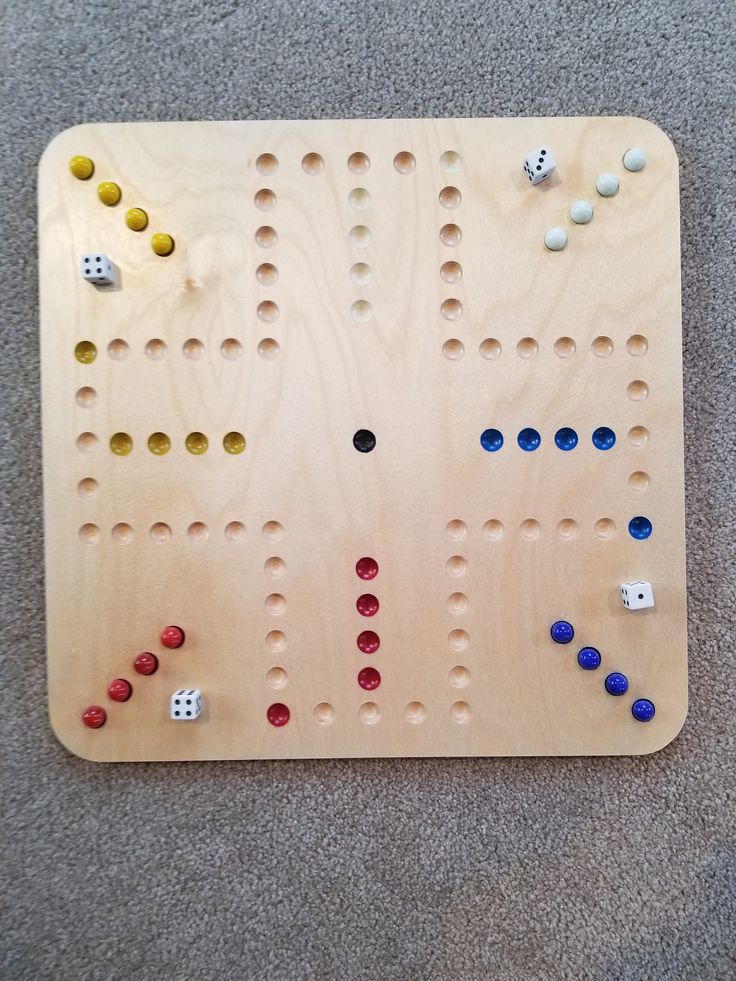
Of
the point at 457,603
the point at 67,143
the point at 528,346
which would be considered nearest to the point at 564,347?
the point at 528,346

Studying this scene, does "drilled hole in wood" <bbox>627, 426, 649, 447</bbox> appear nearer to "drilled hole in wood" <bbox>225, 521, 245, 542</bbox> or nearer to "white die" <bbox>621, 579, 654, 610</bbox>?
"white die" <bbox>621, 579, 654, 610</bbox>

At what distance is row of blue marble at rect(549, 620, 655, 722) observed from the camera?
17.8 inches

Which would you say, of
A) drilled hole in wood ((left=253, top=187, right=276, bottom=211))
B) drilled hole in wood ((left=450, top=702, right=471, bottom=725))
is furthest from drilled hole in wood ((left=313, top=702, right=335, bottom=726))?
drilled hole in wood ((left=253, top=187, right=276, bottom=211))

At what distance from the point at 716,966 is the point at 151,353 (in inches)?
28.3

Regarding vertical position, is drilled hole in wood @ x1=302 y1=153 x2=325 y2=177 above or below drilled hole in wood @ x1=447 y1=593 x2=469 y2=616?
above

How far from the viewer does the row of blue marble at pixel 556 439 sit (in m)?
0.46

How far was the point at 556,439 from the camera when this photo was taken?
462 millimetres

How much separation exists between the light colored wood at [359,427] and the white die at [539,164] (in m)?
0.01

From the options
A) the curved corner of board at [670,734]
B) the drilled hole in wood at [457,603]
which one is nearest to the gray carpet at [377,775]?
the curved corner of board at [670,734]

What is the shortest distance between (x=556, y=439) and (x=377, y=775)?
13.0 inches

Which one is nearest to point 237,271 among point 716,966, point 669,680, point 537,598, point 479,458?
point 479,458

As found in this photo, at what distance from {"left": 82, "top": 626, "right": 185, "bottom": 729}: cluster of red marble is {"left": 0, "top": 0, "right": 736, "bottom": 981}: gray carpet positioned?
59 mm

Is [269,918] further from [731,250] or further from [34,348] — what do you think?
[731,250]

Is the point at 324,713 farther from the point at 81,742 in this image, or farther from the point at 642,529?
the point at 642,529
